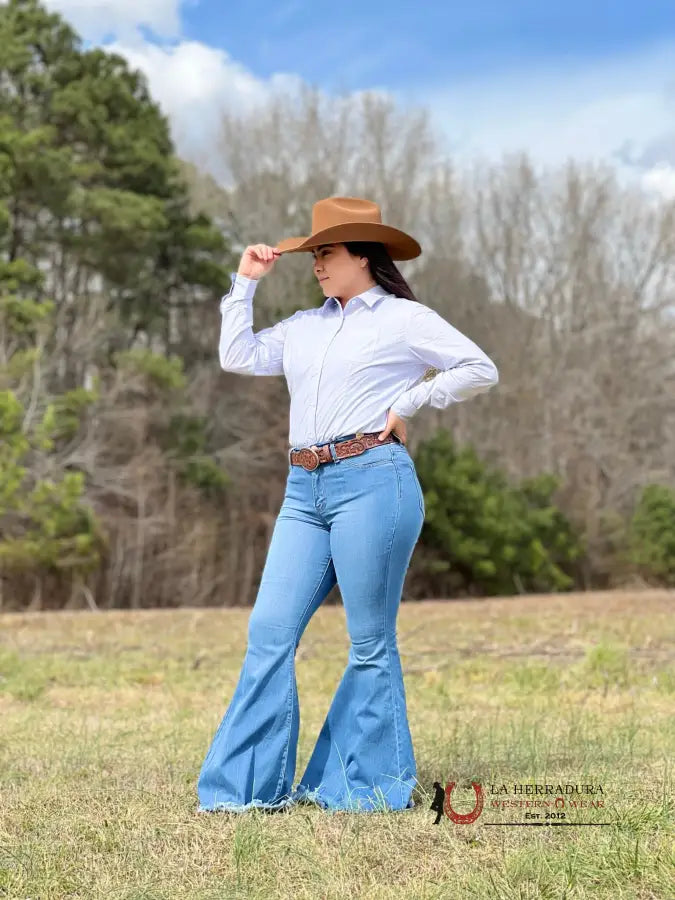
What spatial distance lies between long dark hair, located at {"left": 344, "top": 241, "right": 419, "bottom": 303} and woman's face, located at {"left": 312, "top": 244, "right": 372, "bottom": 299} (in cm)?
3

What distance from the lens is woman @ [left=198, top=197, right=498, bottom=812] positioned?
415 cm

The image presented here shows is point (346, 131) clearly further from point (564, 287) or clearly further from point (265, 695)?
point (265, 695)

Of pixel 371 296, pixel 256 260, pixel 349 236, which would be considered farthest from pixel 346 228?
pixel 256 260

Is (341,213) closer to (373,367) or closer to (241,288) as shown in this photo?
(241,288)

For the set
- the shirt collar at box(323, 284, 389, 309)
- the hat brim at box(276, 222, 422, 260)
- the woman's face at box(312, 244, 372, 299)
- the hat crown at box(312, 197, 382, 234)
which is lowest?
the shirt collar at box(323, 284, 389, 309)

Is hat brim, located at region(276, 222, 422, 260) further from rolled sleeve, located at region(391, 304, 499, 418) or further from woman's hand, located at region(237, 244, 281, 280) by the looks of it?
rolled sleeve, located at region(391, 304, 499, 418)

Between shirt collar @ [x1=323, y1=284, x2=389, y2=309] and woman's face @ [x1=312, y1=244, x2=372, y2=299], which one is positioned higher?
woman's face @ [x1=312, y1=244, x2=372, y2=299]

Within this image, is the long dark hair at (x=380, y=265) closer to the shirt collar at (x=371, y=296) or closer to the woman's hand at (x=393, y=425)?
the shirt collar at (x=371, y=296)

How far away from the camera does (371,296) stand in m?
4.38

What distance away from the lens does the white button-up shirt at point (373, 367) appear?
4.20 m

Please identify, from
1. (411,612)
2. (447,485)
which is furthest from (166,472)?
(411,612)

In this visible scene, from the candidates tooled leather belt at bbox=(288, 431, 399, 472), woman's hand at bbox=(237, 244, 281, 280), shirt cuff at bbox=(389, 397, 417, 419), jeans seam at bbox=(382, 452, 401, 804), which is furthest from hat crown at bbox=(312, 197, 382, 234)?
jeans seam at bbox=(382, 452, 401, 804)

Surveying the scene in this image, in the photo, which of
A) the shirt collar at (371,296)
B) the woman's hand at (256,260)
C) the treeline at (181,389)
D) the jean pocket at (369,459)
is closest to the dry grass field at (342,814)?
the jean pocket at (369,459)

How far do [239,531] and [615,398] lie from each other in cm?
1663
